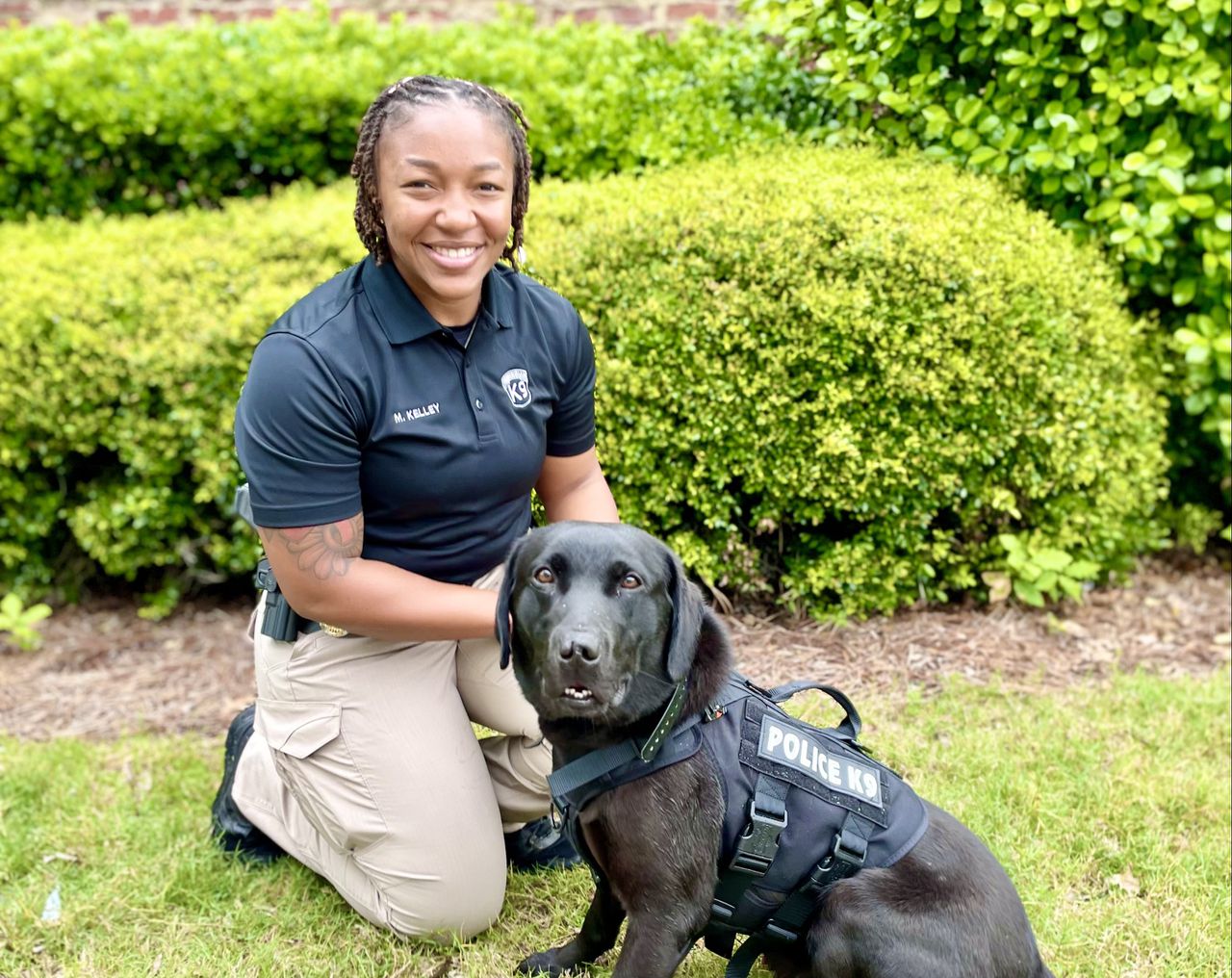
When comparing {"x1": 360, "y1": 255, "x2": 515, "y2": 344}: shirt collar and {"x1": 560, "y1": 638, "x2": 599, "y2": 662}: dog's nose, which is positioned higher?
{"x1": 360, "y1": 255, "x2": 515, "y2": 344}: shirt collar

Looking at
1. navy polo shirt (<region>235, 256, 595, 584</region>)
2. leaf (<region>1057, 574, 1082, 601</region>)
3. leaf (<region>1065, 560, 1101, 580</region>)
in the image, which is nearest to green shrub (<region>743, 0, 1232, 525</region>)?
leaf (<region>1065, 560, 1101, 580</region>)

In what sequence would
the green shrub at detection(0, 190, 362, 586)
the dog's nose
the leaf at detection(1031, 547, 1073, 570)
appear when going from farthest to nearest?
the green shrub at detection(0, 190, 362, 586)
the leaf at detection(1031, 547, 1073, 570)
the dog's nose

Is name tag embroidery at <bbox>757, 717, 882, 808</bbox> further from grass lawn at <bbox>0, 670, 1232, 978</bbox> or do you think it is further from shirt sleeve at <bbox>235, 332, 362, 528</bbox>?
shirt sleeve at <bbox>235, 332, 362, 528</bbox>

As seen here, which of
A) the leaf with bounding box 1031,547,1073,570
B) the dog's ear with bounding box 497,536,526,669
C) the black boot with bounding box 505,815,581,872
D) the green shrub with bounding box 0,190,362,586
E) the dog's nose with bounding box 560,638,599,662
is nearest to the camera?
the dog's nose with bounding box 560,638,599,662

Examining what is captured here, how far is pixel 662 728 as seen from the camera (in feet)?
8.16

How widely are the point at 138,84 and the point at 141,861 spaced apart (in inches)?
178

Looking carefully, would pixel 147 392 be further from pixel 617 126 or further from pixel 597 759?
Answer: pixel 597 759

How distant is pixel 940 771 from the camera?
3.78m

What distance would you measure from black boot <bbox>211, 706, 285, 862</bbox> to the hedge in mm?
1621

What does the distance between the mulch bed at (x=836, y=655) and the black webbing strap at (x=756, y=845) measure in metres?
1.68

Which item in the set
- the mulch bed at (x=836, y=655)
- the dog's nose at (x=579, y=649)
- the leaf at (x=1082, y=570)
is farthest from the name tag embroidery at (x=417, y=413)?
the leaf at (x=1082, y=570)

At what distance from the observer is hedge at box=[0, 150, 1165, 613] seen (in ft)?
14.2

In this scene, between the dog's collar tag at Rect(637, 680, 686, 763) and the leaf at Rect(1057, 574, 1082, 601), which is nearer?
the dog's collar tag at Rect(637, 680, 686, 763)

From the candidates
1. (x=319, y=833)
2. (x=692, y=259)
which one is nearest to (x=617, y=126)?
(x=692, y=259)
